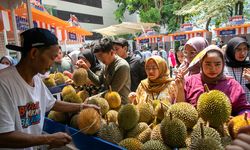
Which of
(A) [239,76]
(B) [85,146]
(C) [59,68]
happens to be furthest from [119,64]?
(C) [59,68]

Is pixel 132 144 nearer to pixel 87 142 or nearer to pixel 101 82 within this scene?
pixel 87 142

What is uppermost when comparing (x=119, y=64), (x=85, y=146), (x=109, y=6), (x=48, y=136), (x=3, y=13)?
(x=109, y=6)

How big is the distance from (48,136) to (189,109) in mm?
893

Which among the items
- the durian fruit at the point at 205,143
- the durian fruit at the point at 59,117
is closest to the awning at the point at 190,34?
the durian fruit at the point at 59,117

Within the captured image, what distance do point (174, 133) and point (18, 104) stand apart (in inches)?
36.8

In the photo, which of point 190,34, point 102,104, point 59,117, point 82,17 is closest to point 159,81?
point 102,104

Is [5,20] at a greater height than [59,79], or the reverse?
[5,20]

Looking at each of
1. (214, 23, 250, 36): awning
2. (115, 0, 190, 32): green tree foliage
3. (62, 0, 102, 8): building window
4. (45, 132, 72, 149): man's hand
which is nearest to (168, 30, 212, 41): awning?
(214, 23, 250, 36): awning

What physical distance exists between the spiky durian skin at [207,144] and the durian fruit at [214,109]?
0.25 m

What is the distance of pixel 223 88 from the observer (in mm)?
1875

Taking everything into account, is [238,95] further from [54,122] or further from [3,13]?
[3,13]

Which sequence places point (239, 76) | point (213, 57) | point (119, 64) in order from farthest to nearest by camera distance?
1. point (239, 76)
2. point (119, 64)
3. point (213, 57)

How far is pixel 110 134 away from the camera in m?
1.54

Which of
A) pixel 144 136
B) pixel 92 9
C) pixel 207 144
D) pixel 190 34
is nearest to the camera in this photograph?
pixel 207 144
